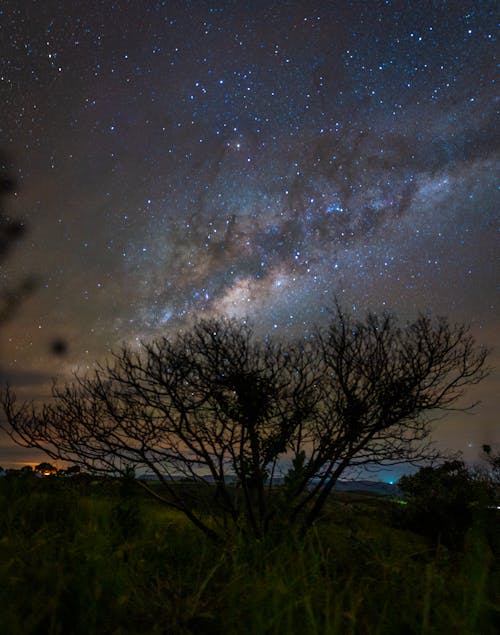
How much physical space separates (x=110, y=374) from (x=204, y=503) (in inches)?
104

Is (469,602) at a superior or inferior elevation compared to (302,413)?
inferior

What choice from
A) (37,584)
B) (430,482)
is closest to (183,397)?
(37,584)

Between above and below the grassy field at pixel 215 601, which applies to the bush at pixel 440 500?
below

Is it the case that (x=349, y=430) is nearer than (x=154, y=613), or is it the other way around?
(x=154, y=613)

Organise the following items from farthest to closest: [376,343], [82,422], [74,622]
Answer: [376,343]
[82,422]
[74,622]

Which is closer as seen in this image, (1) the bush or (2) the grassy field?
(2) the grassy field

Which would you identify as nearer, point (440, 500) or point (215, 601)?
Result: point (215, 601)

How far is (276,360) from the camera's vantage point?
27.4 feet

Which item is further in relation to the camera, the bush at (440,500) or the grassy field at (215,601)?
the bush at (440,500)

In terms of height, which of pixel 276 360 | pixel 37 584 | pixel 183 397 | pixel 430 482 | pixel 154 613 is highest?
pixel 276 360

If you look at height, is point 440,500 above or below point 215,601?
below

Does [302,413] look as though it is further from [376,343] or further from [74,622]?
[74,622]

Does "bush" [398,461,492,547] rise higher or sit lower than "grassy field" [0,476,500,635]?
lower

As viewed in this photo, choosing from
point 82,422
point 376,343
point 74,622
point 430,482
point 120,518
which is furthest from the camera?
point 430,482
